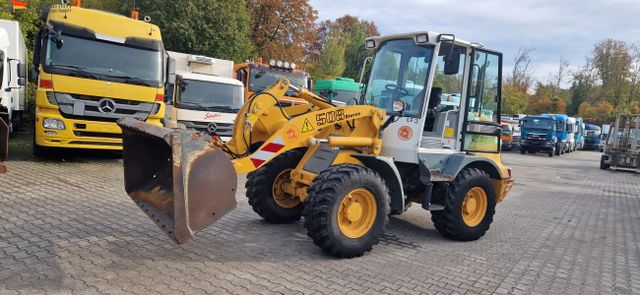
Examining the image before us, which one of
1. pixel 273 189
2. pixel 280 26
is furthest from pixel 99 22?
pixel 280 26

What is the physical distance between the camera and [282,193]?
6035 mm

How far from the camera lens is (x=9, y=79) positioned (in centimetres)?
1153

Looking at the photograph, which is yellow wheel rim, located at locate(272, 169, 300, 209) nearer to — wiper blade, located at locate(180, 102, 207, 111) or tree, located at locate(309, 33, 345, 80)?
wiper blade, located at locate(180, 102, 207, 111)

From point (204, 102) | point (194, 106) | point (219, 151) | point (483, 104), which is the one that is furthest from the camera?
point (204, 102)

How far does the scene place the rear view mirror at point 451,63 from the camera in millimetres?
5457

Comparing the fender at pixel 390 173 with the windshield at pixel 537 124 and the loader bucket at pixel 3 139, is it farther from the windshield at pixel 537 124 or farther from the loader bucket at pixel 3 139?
the windshield at pixel 537 124

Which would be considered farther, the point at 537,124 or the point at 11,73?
the point at 537,124

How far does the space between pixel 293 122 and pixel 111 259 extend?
2258 millimetres

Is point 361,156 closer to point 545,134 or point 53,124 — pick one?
point 53,124

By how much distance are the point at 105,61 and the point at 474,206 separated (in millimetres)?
7544

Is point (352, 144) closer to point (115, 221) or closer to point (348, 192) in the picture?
point (348, 192)

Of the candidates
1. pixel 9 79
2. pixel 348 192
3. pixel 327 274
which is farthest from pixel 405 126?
pixel 9 79

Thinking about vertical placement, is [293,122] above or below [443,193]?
above

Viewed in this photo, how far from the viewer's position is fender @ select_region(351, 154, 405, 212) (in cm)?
516
